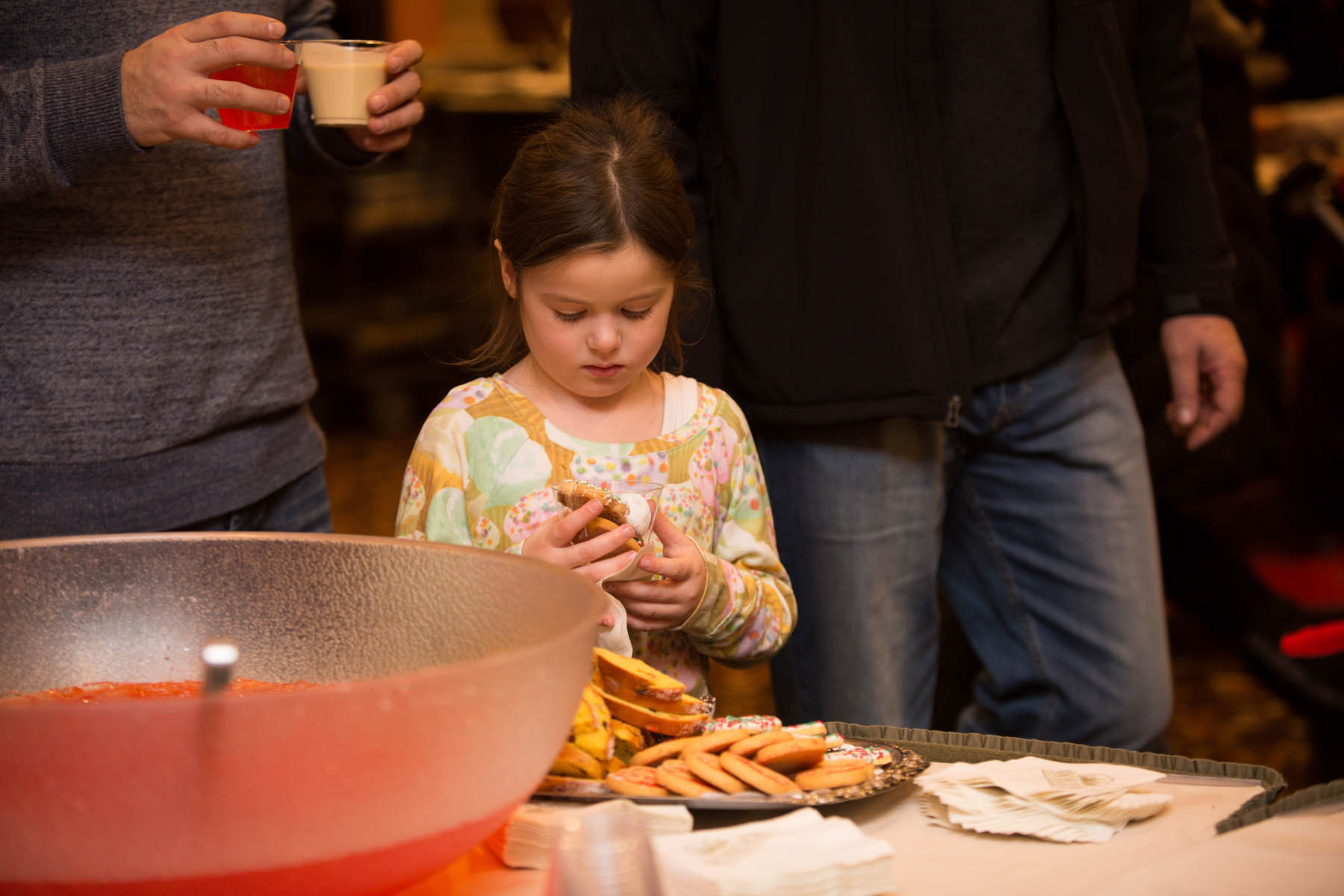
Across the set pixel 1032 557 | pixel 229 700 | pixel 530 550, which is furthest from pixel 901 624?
pixel 229 700

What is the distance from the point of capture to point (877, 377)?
1720 millimetres

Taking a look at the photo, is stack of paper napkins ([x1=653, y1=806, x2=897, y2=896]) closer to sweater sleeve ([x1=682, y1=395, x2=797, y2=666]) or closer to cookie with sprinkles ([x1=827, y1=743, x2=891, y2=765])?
cookie with sprinkles ([x1=827, y1=743, x2=891, y2=765])

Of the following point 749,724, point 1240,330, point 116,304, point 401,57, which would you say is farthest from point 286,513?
point 1240,330

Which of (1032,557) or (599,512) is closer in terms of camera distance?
(599,512)

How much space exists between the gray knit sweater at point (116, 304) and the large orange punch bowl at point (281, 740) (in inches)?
19.7

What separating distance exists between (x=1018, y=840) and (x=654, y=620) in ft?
1.50

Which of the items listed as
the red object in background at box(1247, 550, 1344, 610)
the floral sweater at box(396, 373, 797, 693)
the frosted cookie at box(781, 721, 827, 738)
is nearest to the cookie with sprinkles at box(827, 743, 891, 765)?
the frosted cookie at box(781, 721, 827, 738)

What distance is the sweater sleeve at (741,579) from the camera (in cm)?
139

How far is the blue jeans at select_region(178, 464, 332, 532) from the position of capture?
1.61 m

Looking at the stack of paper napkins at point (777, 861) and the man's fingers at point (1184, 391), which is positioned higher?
the man's fingers at point (1184, 391)

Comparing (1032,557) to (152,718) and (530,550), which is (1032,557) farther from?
(152,718)

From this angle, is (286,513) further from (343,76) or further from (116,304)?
(343,76)

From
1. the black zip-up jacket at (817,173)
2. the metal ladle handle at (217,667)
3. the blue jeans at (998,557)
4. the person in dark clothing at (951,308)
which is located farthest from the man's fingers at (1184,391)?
the metal ladle handle at (217,667)

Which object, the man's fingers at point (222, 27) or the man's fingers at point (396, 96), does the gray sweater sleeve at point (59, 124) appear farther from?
the man's fingers at point (396, 96)
